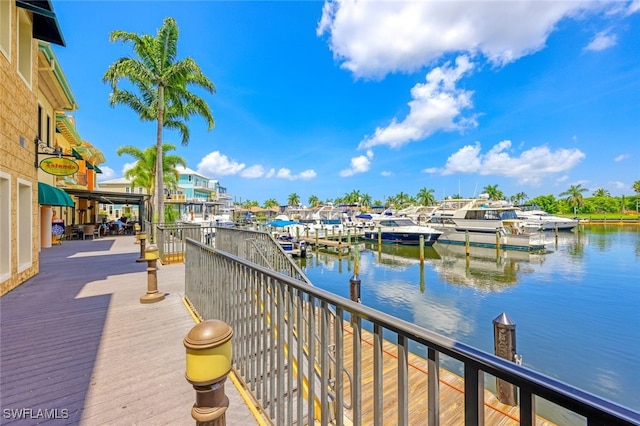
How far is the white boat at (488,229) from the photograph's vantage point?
23953mm

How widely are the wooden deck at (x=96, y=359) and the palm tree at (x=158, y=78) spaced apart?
33.3 ft

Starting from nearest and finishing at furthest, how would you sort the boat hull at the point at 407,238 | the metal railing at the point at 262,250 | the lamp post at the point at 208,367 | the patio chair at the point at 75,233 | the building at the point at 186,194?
the lamp post at the point at 208,367 < the metal railing at the point at 262,250 < the patio chair at the point at 75,233 < the boat hull at the point at 407,238 < the building at the point at 186,194

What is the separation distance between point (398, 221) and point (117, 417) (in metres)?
28.3

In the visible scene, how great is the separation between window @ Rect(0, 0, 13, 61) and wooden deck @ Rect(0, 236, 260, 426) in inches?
181

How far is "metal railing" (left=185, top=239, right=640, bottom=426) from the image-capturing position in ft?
2.87

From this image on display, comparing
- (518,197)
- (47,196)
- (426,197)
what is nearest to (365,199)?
(426,197)

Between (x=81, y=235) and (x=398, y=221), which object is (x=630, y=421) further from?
(x=398, y=221)

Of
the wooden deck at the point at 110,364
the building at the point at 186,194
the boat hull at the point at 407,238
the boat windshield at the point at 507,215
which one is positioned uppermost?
the building at the point at 186,194

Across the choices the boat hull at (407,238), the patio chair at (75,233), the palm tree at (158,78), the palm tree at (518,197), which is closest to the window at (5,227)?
the palm tree at (158,78)

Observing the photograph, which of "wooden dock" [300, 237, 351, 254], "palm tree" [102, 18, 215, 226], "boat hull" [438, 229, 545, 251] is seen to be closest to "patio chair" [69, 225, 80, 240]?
"palm tree" [102, 18, 215, 226]

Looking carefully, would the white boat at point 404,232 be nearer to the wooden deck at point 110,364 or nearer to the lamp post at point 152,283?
the wooden deck at point 110,364

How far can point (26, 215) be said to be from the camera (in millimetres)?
6340

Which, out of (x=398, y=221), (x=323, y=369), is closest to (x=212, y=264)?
(x=323, y=369)

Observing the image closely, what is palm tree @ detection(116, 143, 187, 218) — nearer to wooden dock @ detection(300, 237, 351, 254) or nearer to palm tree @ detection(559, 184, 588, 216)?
wooden dock @ detection(300, 237, 351, 254)
